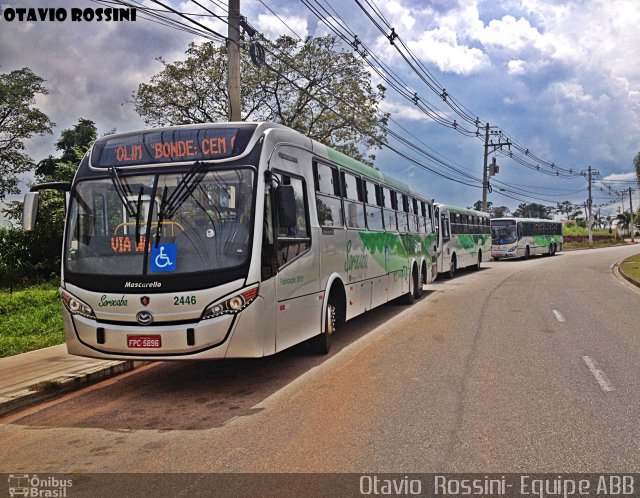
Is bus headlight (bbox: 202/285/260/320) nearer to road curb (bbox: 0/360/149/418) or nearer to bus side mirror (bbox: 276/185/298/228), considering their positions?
bus side mirror (bbox: 276/185/298/228)

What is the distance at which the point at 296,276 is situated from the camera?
8.09 metres

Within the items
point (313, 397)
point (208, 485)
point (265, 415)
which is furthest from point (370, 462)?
point (313, 397)

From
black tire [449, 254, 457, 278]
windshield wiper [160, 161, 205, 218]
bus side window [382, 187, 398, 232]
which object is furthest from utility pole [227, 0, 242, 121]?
black tire [449, 254, 457, 278]

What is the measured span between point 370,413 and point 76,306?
3633 millimetres

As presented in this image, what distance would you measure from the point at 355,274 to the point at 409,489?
6829mm

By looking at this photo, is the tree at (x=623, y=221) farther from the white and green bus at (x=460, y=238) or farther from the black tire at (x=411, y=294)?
the black tire at (x=411, y=294)

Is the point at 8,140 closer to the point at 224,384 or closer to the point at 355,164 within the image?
the point at 355,164

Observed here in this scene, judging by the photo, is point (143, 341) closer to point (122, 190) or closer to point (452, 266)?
point (122, 190)

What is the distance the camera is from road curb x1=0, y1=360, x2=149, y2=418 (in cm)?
679

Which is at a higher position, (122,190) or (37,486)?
(122,190)

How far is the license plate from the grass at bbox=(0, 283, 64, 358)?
4.06 metres

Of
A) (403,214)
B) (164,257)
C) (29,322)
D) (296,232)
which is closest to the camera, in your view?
(164,257)

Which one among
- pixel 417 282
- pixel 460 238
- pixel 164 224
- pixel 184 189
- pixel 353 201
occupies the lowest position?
pixel 417 282

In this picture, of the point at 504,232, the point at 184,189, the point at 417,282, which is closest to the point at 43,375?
the point at 184,189
